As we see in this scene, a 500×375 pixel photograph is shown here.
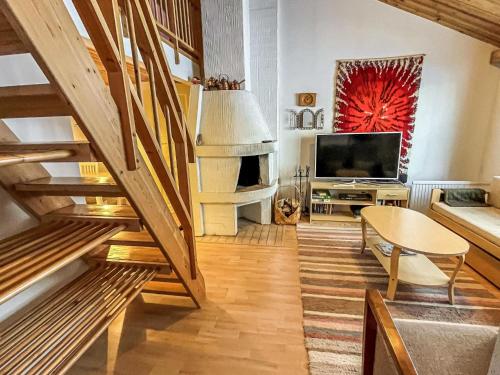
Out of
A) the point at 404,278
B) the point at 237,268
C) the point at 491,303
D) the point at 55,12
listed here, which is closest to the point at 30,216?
the point at 55,12

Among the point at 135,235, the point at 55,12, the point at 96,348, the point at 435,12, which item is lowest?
the point at 96,348

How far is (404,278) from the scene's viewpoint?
78.4 inches

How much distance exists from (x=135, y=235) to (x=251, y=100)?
2415 mm

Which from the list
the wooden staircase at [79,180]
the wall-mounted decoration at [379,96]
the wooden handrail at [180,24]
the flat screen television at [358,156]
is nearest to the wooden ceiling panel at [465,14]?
the wall-mounted decoration at [379,96]

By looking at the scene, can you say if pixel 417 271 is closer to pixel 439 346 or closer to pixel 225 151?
pixel 439 346

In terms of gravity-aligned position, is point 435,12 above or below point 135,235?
above

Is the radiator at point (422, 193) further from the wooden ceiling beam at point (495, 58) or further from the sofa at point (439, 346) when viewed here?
the sofa at point (439, 346)

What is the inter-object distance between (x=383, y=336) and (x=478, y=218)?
2519mm

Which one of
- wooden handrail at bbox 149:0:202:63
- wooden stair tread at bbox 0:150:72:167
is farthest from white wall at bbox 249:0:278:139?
wooden stair tread at bbox 0:150:72:167

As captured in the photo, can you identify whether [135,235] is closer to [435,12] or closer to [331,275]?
[331,275]

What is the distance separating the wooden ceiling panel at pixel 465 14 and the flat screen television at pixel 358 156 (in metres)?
1.40

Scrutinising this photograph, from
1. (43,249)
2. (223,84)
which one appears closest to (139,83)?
(43,249)

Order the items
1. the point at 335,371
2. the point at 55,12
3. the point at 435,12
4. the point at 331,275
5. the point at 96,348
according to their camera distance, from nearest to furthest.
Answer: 1. the point at 55,12
2. the point at 335,371
3. the point at 96,348
4. the point at 331,275
5. the point at 435,12

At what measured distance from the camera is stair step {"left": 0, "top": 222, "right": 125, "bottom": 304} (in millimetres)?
805
